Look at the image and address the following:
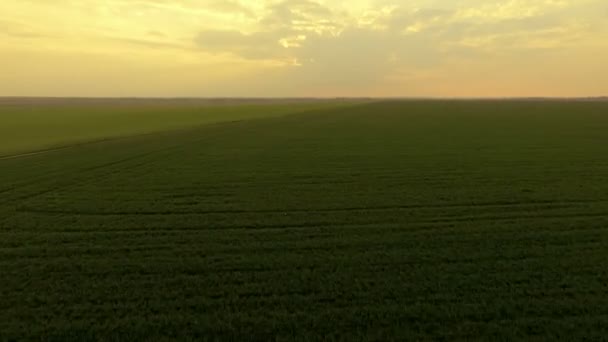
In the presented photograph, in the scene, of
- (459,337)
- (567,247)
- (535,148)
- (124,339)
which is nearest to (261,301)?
(124,339)

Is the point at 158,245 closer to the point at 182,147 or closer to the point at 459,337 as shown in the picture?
the point at 459,337

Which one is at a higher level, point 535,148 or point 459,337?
point 535,148

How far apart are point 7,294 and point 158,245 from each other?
2.67 m

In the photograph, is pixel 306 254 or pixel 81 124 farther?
pixel 81 124

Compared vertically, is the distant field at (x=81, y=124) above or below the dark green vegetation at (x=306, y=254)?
above

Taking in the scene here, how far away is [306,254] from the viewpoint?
786 centimetres

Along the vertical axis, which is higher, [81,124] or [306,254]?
[81,124]

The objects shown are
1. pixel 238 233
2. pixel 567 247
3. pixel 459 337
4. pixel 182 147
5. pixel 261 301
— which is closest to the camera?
pixel 459 337

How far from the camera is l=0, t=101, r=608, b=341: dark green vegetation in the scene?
5613 mm

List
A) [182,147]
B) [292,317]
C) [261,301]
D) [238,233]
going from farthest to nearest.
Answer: [182,147]
[238,233]
[261,301]
[292,317]

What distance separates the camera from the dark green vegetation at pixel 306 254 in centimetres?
561

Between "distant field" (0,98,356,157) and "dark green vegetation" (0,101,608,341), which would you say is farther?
"distant field" (0,98,356,157)

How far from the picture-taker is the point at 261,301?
6.14 metres

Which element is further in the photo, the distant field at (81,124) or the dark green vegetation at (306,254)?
the distant field at (81,124)
